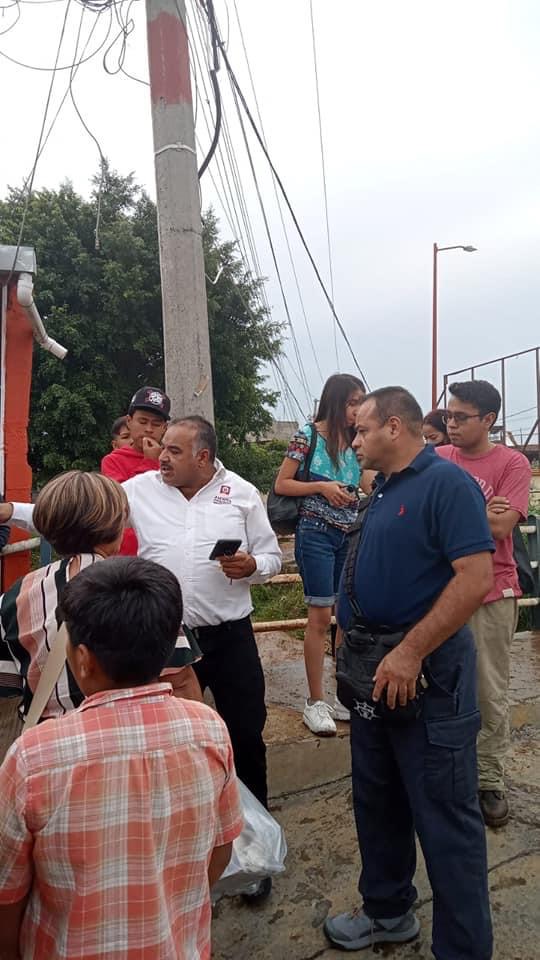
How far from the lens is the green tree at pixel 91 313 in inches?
478

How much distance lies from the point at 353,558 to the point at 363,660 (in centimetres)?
33

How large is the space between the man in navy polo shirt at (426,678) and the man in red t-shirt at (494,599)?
88cm

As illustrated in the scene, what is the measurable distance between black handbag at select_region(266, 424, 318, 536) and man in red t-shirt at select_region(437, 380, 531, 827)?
2.30 ft

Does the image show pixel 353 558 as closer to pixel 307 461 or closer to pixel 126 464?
pixel 307 461

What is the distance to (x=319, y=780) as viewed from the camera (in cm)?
329

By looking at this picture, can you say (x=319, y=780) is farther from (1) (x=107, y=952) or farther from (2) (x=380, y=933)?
(1) (x=107, y=952)

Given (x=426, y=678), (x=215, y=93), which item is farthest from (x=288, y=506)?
(x=215, y=93)

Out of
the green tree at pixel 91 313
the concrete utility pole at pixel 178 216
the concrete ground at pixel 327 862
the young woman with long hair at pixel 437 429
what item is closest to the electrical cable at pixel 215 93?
the concrete utility pole at pixel 178 216

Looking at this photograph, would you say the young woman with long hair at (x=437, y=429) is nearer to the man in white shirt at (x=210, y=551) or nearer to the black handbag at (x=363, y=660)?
the man in white shirt at (x=210, y=551)

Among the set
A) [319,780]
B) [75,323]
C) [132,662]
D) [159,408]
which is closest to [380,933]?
[319,780]

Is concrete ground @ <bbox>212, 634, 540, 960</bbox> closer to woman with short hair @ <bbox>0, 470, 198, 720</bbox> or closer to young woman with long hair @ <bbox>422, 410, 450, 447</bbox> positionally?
woman with short hair @ <bbox>0, 470, 198, 720</bbox>

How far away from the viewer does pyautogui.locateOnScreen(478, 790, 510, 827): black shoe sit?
2850mm

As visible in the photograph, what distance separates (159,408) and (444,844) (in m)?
2.11

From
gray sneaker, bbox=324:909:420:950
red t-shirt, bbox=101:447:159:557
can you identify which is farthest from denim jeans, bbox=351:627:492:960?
red t-shirt, bbox=101:447:159:557
